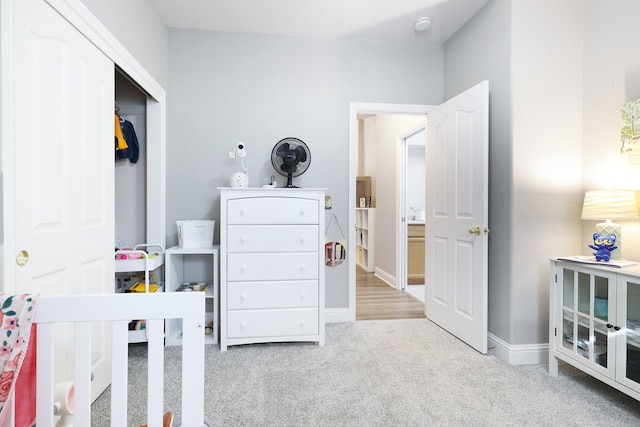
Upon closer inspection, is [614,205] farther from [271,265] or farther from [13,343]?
[13,343]

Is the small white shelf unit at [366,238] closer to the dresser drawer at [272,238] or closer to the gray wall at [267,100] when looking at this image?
the gray wall at [267,100]

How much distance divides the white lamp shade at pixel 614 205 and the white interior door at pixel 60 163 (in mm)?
2713

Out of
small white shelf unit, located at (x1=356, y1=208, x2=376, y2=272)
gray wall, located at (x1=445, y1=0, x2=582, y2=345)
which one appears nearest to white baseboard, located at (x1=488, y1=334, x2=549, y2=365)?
gray wall, located at (x1=445, y1=0, x2=582, y2=345)

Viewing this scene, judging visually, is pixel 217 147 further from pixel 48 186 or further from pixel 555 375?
pixel 555 375

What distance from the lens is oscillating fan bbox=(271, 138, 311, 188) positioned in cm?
275

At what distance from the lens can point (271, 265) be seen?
8.18ft

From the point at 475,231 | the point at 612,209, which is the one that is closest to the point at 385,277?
the point at 475,231

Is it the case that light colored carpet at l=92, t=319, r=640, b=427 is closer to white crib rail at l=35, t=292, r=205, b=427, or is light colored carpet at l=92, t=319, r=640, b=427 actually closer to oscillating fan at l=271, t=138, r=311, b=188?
white crib rail at l=35, t=292, r=205, b=427

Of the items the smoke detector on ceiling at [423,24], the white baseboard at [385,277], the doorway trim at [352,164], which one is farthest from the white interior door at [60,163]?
the white baseboard at [385,277]

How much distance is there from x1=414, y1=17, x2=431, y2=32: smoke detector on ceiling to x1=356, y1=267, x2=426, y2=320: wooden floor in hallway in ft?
8.48

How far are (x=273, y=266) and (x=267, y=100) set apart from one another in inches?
58.4

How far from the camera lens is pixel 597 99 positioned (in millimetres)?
2158

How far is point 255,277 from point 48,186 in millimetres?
1375

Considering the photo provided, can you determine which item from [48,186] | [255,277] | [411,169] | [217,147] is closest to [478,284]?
[255,277]
